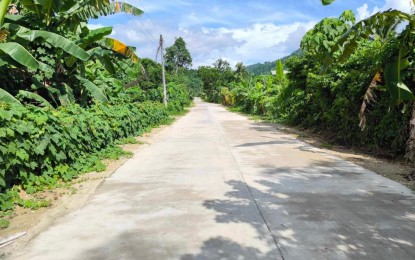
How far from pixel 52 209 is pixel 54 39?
5514 mm

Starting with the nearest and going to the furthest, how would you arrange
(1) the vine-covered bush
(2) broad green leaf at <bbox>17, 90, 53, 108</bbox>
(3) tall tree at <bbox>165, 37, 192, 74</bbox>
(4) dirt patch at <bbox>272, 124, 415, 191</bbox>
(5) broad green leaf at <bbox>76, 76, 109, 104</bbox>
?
(1) the vine-covered bush, (4) dirt patch at <bbox>272, 124, 415, 191</bbox>, (2) broad green leaf at <bbox>17, 90, 53, 108</bbox>, (5) broad green leaf at <bbox>76, 76, 109, 104</bbox>, (3) tall tree at <bbox>165, 37, 192, 74</bbox>

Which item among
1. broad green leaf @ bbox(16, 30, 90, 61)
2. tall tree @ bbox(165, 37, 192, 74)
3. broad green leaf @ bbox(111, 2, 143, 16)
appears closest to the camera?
broad green leaf @ bbox(16, 30, 90, 61)

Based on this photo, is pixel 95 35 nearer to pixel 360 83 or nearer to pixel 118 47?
pixel 118 47

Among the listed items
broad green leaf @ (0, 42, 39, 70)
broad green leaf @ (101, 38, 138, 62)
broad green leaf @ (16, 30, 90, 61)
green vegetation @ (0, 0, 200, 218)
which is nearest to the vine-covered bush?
green vegetation @ (0, 0, 200, 218)

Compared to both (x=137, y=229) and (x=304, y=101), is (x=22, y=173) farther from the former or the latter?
(x=304, y=101)

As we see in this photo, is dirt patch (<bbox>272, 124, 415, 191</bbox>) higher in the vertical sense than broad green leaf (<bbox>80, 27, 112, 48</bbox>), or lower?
lower

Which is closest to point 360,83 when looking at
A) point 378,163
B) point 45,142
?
point 378,163

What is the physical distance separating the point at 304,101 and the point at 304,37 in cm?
454

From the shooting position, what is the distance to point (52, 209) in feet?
19.5

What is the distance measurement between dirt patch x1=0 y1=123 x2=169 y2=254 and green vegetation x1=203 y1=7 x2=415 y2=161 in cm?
576

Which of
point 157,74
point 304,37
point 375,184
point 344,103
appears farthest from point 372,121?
point 157,74

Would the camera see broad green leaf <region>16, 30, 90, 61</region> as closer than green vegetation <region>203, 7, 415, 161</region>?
No

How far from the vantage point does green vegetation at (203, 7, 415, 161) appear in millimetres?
7848

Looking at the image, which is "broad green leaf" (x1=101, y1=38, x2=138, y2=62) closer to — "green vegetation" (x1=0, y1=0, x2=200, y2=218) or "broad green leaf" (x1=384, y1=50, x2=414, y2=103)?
"green vegetation" (x1=0, y1=0, x2=200, y2=218)
